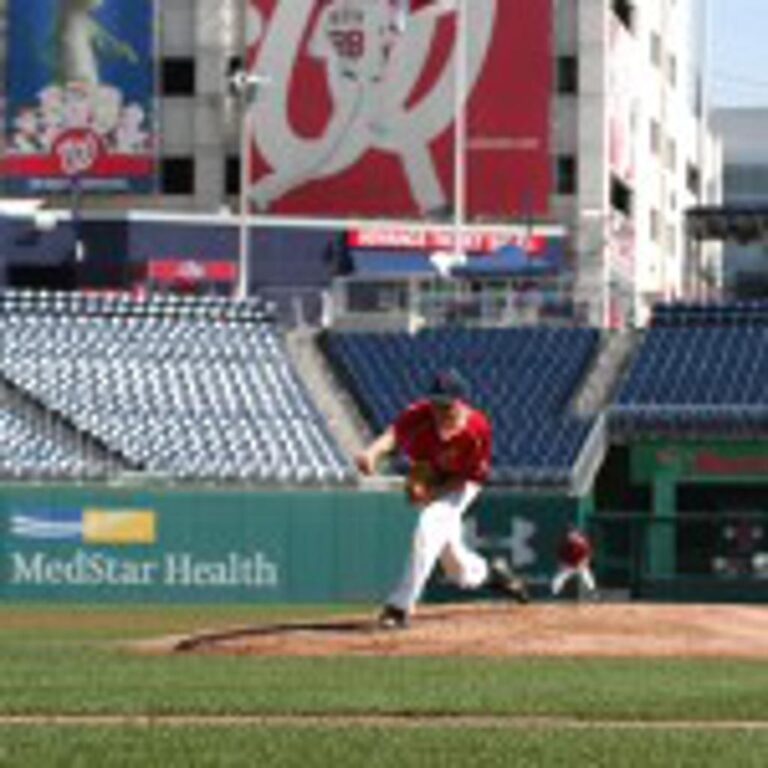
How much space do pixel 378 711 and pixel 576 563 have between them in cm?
2963

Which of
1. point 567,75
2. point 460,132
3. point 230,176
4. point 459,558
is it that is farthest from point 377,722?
point 230,176

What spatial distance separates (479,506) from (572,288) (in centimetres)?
1302

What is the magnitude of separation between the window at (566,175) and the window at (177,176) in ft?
31.9

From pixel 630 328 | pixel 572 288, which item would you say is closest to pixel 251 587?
pixel 630 328

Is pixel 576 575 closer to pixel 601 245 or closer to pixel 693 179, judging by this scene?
pixel 601 245

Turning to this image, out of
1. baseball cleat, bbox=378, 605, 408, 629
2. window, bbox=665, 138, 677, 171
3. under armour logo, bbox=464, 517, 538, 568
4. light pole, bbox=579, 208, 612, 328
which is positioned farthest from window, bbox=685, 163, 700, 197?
baseball cleat, bbox=378, 605, 408, 629

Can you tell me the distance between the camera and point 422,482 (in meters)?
18.7

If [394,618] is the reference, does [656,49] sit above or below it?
above

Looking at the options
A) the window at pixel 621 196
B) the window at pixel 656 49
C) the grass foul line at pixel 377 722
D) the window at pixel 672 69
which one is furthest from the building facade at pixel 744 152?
the grass foul line at pixel 377 722

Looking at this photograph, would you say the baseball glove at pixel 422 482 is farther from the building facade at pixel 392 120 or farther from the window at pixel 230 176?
the window at pixel 230 176

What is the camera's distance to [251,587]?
4597cm

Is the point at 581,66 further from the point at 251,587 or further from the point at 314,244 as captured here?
the point at 251,587

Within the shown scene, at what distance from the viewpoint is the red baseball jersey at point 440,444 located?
18531 mm

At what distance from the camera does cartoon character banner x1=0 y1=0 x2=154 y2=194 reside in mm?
72375
